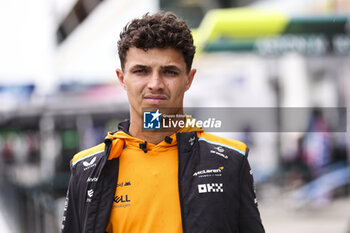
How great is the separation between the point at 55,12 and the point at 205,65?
3.41 m

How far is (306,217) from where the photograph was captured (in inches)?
374

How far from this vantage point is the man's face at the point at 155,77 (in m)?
1.99

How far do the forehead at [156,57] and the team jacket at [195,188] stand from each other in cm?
30

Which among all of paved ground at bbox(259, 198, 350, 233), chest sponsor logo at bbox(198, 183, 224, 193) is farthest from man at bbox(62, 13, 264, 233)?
paved ground at bbox(259, 198, 350, 233)

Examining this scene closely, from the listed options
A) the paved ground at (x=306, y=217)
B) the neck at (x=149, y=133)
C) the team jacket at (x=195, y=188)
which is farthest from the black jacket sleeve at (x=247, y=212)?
the paved ground at (x=306, y=217)

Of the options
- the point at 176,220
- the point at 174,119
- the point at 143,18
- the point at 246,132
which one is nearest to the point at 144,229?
the point at 176,220

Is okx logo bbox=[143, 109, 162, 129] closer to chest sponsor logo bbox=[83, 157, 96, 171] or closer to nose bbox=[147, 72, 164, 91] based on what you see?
nose bbox=[147, 72, 164, 91]

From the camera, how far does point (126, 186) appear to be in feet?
6.65

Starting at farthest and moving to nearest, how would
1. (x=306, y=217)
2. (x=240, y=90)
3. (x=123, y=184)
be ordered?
1. (x=240, y=90)
2. (x=306, y=217)
3. (x=123, y=184)

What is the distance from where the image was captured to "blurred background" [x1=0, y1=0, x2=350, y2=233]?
9.61m

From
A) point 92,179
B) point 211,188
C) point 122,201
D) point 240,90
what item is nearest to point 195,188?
point 211,188

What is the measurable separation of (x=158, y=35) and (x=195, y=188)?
2.07 feet

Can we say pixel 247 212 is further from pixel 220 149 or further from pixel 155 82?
pixel 155 82

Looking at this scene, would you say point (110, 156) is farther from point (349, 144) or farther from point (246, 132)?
point (349, 144)
